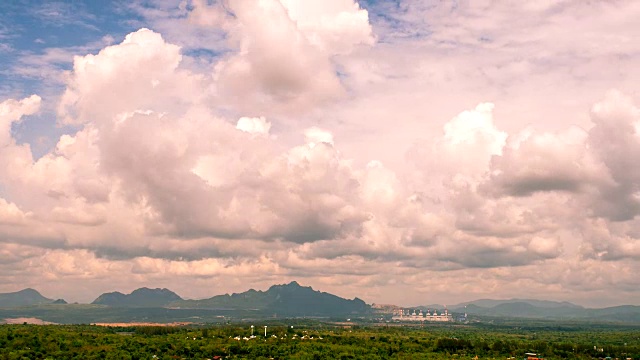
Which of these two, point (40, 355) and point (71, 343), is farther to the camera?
point (71, 343)

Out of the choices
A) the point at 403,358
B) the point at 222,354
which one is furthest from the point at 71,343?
the point at 403,358

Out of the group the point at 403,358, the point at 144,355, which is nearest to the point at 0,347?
the point at 144,355

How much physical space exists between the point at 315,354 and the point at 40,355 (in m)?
84.1

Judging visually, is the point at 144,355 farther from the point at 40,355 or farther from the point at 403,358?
the point at 403,358

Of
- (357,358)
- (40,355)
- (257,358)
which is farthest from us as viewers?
(357,358)

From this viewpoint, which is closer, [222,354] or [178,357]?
[178,357]

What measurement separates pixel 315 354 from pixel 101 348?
6902 cm

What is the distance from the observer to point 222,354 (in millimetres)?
198375

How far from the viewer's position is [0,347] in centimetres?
18300

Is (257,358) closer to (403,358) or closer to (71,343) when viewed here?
(403,358)

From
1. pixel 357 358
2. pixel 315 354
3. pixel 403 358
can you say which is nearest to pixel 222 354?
pixel 315 354

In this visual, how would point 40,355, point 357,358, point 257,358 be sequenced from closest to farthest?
point 40,355 → point 257,358 → point 357,358

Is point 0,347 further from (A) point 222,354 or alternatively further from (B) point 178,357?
(A) point 222,354

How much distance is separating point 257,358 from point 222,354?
1860 cm
